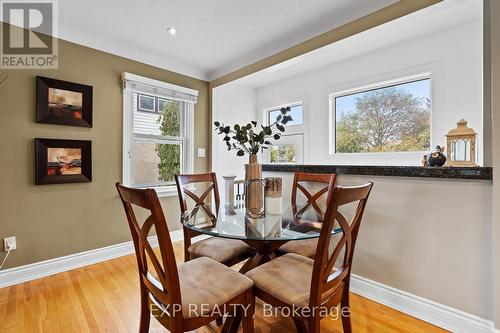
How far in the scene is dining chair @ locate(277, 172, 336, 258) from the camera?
5.85 ft

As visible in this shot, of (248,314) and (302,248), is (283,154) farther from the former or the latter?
(248,314)

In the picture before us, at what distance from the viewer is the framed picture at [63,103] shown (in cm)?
230

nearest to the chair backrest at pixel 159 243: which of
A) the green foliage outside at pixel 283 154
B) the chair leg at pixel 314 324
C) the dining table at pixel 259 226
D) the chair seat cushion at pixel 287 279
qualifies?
the dining table at pixel 259 226

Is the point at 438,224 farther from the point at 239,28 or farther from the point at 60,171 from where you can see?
the point at 60,171

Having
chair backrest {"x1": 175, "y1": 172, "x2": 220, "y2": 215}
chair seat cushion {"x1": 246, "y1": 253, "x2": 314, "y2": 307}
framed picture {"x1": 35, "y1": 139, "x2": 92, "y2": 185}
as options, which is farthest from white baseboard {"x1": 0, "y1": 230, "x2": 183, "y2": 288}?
chair seat cushion {"x1": 246, "y1": 253, "x2": 314, "y2": 307}

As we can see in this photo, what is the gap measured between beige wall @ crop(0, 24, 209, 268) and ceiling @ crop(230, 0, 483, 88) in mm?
1610

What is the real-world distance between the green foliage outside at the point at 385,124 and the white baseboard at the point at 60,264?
3038 mm

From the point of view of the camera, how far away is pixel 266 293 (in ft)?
4.18

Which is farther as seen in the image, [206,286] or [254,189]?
[254,189]

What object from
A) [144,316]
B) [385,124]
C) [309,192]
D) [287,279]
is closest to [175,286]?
[144,316]

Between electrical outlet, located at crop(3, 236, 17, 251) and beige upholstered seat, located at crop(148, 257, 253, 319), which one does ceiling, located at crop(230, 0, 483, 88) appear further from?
electrical outlet, located at crop(3, 236, 17, 251)

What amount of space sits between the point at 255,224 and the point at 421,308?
1326 mm

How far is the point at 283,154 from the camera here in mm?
3969

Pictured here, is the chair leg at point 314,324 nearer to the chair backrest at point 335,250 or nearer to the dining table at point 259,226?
the chair backrest at point 335,250
